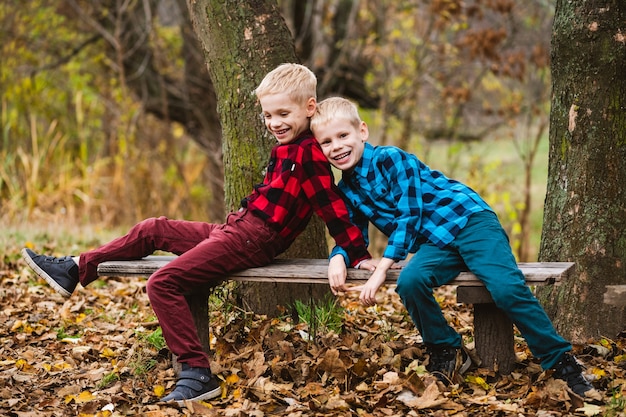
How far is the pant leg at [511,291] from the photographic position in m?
3.38

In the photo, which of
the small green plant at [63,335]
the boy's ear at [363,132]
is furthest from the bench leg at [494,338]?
the small green plant at [63,335]

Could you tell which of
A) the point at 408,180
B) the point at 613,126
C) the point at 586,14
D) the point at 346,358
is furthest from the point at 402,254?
the point at 586,14

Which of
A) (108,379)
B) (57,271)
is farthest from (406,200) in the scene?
(57,271)

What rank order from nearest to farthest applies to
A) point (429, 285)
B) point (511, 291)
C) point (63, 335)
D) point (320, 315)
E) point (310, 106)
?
1. point (511, 291)
2. point (429, 285)
3. point (310, 106)
4. point (320, 315)
5. point (63, 335)

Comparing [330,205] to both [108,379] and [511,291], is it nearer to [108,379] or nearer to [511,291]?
[511,291]

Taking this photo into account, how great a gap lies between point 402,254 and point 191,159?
9577 mm

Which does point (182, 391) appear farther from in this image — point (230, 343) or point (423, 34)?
point (423, 34)

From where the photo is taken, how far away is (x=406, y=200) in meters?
3.57

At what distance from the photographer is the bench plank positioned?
11.2 ft

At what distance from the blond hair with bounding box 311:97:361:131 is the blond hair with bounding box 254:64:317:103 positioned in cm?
11

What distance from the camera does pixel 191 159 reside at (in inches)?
501

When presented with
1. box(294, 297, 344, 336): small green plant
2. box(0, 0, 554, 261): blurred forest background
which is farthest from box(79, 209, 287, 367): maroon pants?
box(0, 0, 554, 261): blurred forest background

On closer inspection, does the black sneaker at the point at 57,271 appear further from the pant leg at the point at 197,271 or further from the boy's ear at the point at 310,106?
the boy's ear at the point at 310,106

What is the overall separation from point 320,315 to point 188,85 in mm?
7059
